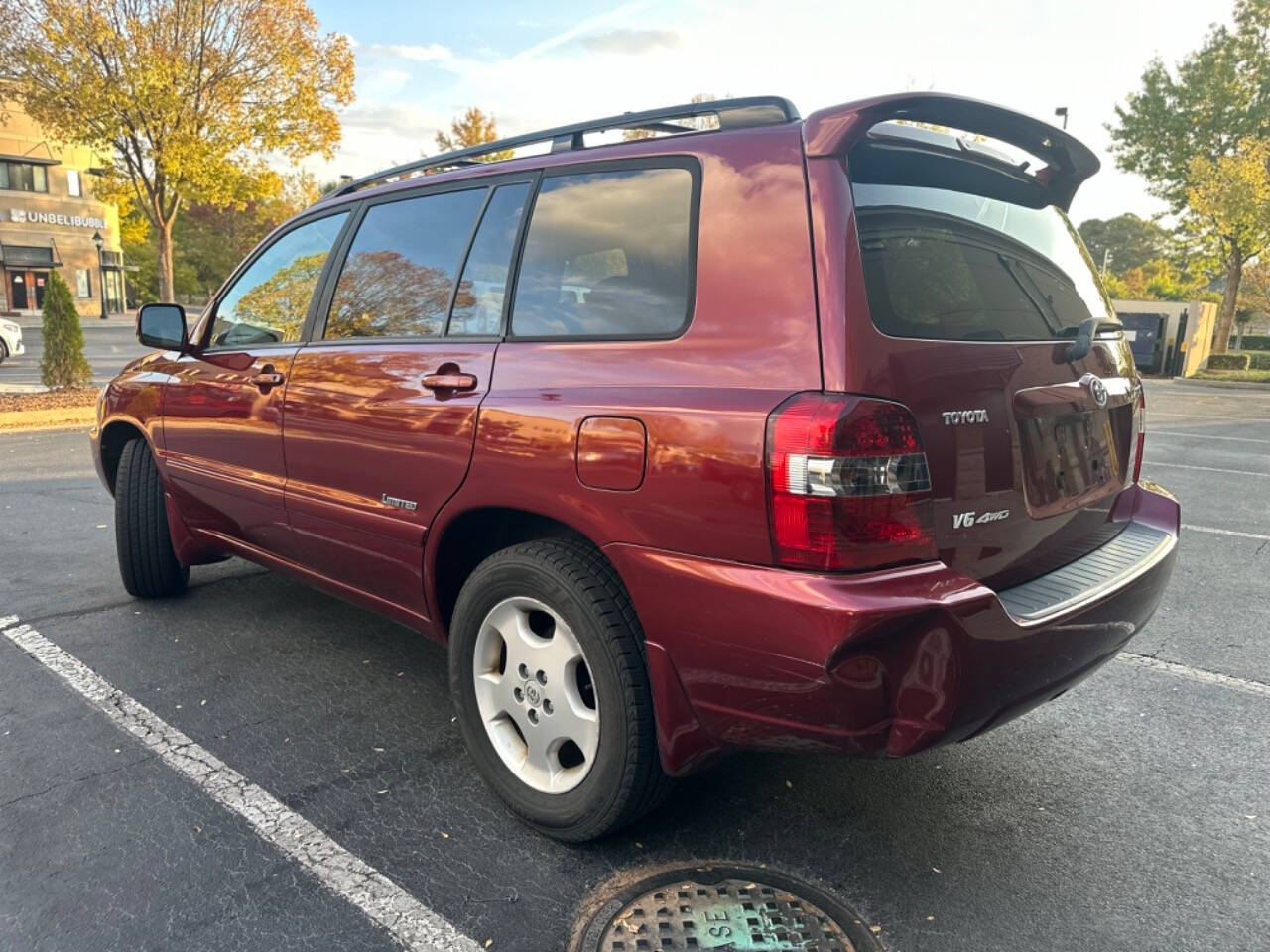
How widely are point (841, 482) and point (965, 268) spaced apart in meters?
0.83

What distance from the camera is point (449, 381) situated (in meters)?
2.66

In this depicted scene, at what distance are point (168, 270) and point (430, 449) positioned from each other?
1613cm

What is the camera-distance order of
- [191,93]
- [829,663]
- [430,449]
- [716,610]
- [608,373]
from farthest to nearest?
[191,93] → [430,449] → [608,373] → [716,610] → [829,663]

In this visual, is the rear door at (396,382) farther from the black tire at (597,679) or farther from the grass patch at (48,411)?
the grass patch at (48,411)

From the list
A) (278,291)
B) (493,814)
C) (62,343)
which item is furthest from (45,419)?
(493,814)

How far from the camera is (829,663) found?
1836 mm

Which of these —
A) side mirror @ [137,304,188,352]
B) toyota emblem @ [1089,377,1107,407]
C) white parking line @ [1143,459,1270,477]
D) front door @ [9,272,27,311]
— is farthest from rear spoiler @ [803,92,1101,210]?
front door @ [9,272,27,311]

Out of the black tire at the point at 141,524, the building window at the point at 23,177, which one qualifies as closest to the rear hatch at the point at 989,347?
the black tire at the point at 141,524

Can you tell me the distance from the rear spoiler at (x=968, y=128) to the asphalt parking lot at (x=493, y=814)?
1855 millimetres

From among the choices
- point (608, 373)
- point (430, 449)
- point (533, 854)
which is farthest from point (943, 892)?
point (430, 449)

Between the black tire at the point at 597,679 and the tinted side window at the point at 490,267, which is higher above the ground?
the tinted side window at the point at 490,267

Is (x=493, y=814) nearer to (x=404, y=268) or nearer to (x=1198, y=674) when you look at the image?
(x=404, y=268)

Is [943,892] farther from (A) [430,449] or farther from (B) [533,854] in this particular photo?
(A) [430,449]

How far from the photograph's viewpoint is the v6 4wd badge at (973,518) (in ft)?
6.73
